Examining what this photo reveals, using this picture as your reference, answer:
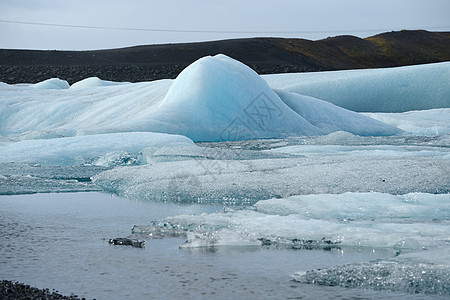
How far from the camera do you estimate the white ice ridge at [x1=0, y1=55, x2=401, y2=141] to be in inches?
361

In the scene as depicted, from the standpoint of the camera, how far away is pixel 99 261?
2.92 meters

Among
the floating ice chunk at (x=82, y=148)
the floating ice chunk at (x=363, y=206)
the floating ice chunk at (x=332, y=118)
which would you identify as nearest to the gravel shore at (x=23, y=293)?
the floating ice chunk at (x=363, y=206)

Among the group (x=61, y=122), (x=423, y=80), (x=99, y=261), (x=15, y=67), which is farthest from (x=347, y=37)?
(x=99, y=261)

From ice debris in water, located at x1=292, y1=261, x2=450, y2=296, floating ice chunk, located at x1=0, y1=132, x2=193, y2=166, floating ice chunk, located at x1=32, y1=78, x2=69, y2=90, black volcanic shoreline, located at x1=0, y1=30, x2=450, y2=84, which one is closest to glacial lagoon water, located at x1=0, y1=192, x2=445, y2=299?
ice debris in water, located at x1=292, y1=261, x2=450, y2=296

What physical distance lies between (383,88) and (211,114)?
5350mm

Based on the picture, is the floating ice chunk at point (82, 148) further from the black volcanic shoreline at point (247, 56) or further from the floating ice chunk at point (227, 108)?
the black volcanic shoreline at point (247, 56)

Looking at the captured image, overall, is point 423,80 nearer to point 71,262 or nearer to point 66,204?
point 66,204

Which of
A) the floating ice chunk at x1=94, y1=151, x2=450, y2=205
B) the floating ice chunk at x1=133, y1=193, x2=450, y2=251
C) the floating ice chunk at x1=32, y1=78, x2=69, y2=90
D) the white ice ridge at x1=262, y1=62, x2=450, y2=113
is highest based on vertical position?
the floating ice chunk at x1=32, y1=78, x2=69, y2=90

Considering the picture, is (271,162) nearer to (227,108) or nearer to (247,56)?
(227,108)

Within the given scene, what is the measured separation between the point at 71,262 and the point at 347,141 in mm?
5912

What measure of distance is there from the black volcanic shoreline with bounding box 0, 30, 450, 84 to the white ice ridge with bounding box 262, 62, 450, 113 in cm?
1170

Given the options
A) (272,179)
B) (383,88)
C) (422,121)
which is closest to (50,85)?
(383,88)

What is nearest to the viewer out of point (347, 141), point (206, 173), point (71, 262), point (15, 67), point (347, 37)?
point (71, 262)

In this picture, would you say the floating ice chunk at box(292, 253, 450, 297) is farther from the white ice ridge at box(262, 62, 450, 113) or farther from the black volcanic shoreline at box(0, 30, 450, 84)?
the black volcanic shoreline at box(0, 30, 450, 84)
